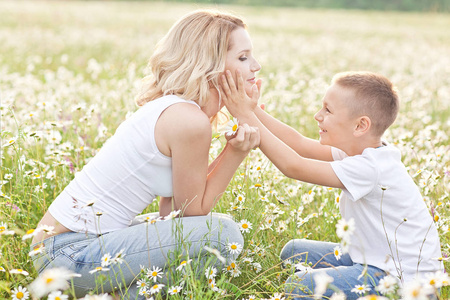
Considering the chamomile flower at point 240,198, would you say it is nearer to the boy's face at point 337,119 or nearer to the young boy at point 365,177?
the young boy at point 365,177

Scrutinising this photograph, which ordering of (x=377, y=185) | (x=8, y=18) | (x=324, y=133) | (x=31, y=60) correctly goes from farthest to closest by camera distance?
(x=8, y=18) < (x=31, y=60) < (x=324, y=133) < (x=377, y=185)

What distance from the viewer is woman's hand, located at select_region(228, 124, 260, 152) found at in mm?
2764

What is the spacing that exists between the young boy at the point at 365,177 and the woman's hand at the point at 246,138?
0.07 m

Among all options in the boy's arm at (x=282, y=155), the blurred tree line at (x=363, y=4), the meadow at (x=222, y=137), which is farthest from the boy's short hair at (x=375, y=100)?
the blurred tree line at (x=363, y=4)

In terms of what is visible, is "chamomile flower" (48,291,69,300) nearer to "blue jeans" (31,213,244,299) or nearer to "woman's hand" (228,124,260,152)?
"blue jeans" (31,213,244,299)

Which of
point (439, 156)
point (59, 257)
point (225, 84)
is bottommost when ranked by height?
point (59, 257)

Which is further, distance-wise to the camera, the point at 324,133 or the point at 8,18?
the point at 8,18

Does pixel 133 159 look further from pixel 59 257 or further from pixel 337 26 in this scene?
pixel 337 26

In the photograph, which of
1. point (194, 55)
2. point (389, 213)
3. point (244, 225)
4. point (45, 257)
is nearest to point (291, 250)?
point (244, 225)

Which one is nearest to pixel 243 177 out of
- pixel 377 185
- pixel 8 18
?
pixel 377 185

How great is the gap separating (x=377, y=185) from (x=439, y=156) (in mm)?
1239

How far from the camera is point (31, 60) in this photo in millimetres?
10172

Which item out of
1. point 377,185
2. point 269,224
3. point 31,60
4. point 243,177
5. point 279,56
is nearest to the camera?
point 377,185

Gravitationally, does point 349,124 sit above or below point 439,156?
above
